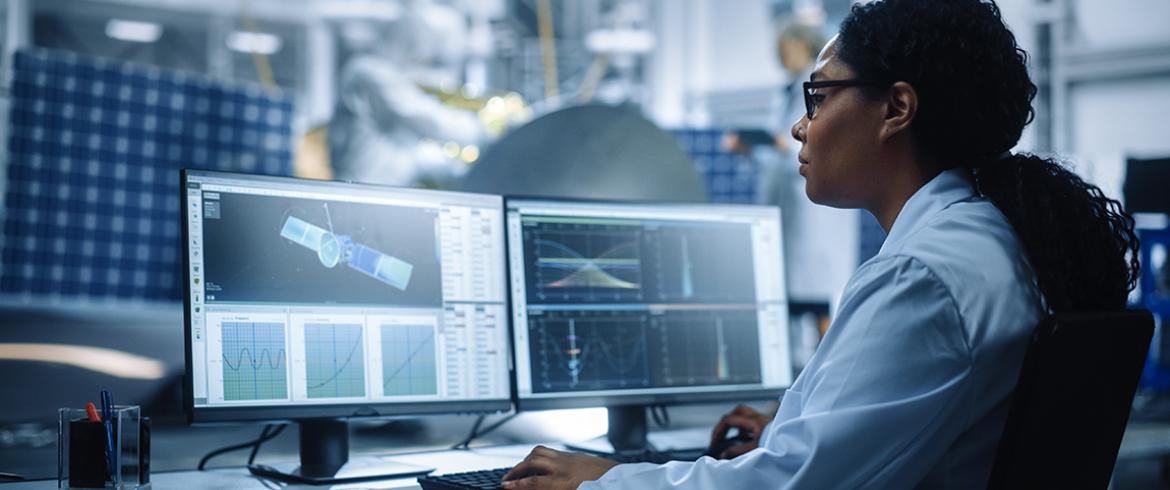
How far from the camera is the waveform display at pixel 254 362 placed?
49.5 inches

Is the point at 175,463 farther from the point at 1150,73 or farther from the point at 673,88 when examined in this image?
the point at 673,88

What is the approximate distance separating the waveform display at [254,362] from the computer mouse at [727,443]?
0.58 meters

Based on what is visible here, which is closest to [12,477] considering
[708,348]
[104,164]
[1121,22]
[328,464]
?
[328,464]

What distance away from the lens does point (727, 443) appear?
60.9 inches

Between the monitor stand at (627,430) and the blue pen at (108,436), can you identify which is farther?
the monitor stand at (627,430)

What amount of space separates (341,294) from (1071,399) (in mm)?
834

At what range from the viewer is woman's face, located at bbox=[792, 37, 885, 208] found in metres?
1.10

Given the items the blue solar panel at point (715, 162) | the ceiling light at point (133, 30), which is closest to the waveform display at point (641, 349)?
the blue solar panel at point (715, 162)

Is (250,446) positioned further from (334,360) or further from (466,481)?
(466,481)

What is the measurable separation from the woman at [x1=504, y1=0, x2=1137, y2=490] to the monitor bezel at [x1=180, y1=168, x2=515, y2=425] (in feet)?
0.99

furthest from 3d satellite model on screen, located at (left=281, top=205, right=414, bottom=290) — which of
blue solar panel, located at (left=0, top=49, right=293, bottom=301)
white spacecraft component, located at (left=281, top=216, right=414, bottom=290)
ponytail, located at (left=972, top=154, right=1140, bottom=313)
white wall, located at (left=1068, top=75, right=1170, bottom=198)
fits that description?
white wall, located at (left=1068, top=75, right=1170, bottom=198)

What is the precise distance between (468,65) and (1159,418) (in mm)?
4851

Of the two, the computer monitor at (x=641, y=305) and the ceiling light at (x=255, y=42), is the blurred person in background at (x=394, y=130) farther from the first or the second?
the computer monitor at (x=641, y=305)

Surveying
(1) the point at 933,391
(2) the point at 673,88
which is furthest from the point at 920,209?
(2) the point at 673,88
